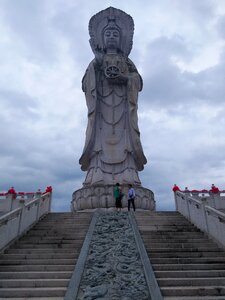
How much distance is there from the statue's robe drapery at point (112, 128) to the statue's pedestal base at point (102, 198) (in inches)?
26.4

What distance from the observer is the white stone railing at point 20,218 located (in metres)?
7.15

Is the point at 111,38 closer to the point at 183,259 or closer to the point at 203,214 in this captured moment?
the point at 203,214

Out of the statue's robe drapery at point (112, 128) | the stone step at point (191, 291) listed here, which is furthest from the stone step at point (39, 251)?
the statue's robe drapery at point (112, 128)

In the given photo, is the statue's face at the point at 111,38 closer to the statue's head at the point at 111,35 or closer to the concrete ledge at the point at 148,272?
the statue's head at the point at 111,35

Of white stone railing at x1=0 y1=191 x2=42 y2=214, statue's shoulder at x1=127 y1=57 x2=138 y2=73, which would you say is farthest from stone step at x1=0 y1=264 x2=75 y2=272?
statue's shoulder at x1=127 y1=57 x2=138 y2=73

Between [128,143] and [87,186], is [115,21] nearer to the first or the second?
[128,143]

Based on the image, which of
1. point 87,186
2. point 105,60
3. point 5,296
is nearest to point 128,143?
point 87,186

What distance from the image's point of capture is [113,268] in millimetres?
5629

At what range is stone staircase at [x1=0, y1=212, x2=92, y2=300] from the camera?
5.11 meters

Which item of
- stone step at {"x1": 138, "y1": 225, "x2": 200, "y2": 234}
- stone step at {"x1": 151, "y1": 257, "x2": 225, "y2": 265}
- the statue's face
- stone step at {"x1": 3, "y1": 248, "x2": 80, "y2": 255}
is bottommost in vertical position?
stone step at {"x1": 151, "y1": 257, "x2": 225, "y2": 265}

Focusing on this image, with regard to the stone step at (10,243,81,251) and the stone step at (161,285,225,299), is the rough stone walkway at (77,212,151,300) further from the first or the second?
the stone step at (10,243,81,251)

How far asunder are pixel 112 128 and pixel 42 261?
8.73 meters

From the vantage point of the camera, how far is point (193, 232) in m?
8.23

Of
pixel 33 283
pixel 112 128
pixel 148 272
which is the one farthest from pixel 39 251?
pixel 112 128
